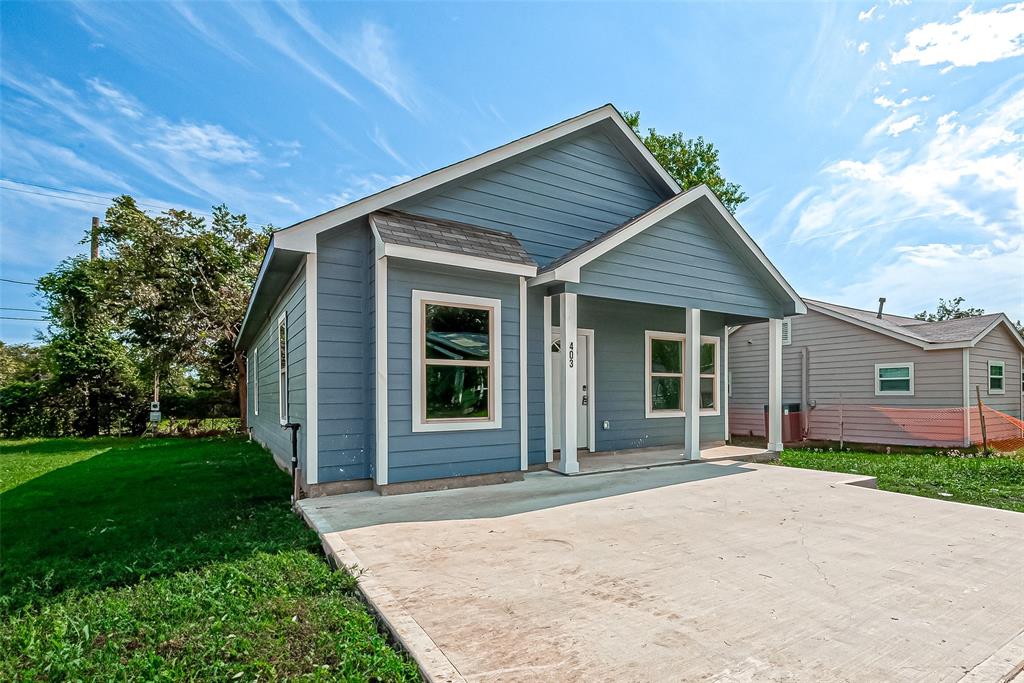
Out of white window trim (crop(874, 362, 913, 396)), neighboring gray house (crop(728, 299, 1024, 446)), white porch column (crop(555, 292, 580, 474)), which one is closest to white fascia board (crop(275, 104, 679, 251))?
white porch column (crop(555, 292, 580, 474))

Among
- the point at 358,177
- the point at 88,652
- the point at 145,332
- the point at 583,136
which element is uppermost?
the point at 358,177

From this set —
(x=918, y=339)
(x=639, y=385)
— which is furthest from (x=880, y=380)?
(x=639, y=385)

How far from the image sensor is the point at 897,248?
61.3 feet

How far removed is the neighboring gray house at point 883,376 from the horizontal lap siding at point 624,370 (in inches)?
230

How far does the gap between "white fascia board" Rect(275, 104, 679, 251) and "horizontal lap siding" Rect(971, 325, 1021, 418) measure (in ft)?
31.3

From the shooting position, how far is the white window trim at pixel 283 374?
7387mm

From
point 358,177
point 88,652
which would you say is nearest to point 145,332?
point 358,177

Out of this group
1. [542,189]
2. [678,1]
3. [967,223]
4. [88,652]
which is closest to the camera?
[88,652]

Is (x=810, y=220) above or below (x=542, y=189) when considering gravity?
above

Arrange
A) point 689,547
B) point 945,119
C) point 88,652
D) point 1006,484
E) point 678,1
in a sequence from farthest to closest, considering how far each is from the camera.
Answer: point 945,119, point 678,1, point 1006,484, point 689,547, point 88,652

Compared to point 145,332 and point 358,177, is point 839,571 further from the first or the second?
point 145,332

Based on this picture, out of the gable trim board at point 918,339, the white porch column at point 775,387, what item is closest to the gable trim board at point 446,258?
the white porch column at point 775,387

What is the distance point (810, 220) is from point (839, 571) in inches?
625

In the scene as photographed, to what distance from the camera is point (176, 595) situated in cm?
296
